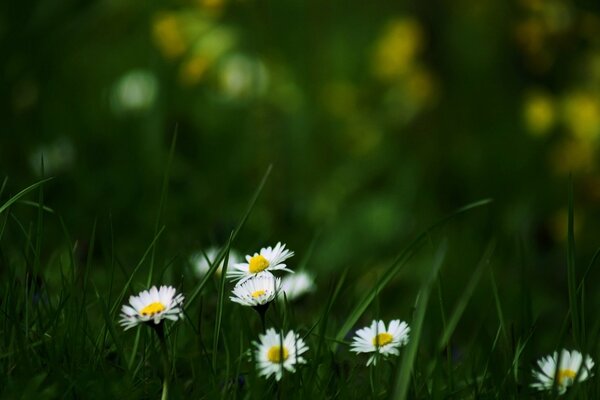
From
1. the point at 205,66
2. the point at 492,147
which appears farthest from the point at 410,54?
the point at 205,66

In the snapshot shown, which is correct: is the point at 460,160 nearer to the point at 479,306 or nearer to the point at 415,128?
the point at 415,128

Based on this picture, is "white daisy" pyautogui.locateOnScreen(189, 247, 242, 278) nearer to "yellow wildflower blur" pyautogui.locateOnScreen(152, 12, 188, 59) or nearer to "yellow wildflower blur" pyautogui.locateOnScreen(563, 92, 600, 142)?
"yellow wildflower blur" pyautogui.locateOnScreen(152, 12, 188, 59)

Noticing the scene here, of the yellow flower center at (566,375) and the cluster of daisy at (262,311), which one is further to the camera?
the yellow flower center at (566,375)

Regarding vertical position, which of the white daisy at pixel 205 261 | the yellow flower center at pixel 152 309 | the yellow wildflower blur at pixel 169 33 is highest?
the yellow wildflower blur at pixel 169 33

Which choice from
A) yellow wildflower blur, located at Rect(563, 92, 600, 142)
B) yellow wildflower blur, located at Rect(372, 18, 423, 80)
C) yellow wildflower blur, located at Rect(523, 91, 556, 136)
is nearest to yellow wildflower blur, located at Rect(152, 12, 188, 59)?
yellow wildflower blur, located at Rect(372, 18, 423, 80)

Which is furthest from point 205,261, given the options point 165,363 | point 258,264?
point 165,363

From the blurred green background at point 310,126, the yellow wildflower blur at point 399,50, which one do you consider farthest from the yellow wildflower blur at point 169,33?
the yellow wildflower blur at point 399,50

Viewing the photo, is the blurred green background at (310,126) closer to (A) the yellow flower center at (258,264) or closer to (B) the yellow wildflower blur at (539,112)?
(B) the yellow wildflower blur at (539,112)

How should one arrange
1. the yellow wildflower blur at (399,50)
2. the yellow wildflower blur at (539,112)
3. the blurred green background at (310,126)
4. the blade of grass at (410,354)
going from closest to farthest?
the blade of grass at (410,354) → the blurred green background at (310,126) → the yellow wildflower blur at (539,112) → the yellow wildflower blur at (399,50)
